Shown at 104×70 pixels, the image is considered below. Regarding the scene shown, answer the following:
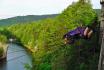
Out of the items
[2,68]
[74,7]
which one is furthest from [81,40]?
[2,68]

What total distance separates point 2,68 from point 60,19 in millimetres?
20298

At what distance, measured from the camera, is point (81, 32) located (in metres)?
12.3

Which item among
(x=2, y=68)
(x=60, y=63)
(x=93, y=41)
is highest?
(x=93, y=41)

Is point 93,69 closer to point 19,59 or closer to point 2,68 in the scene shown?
point 2,68

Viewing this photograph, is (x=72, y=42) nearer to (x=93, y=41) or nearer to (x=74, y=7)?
(x=93, y=41)

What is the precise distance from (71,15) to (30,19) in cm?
6282

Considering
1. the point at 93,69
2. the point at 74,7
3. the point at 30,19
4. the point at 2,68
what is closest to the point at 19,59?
the point at 2,68

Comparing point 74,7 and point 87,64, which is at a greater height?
point 74,7

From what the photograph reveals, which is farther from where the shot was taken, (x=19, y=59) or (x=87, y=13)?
(x=19, y=59)

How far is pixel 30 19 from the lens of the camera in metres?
89.8

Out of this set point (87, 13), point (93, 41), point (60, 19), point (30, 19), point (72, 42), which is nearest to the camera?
point (93, 41)

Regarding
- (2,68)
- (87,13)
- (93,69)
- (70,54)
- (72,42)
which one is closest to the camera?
(93,69)

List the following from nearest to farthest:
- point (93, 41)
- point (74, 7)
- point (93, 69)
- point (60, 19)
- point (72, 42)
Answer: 1. point (93, 69)
2. point (93, 41)
3. point (72, 42)
4. point (60, 19)
5. point (74, 7)

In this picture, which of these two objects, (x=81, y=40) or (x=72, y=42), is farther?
(x=72, y=42)
